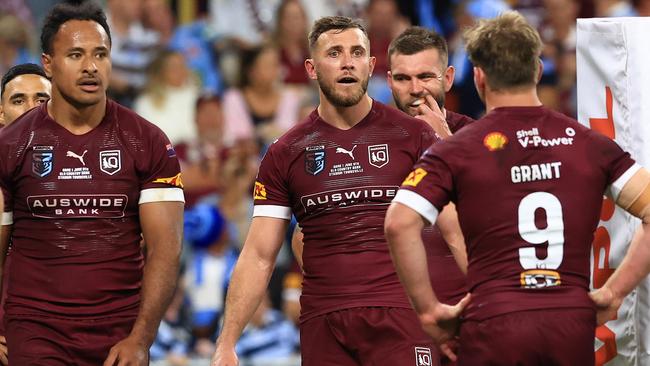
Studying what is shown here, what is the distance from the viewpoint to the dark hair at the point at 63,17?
624cm

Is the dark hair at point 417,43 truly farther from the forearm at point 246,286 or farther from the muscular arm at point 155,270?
the muscular arm at point 155,270

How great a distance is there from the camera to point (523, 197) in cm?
488

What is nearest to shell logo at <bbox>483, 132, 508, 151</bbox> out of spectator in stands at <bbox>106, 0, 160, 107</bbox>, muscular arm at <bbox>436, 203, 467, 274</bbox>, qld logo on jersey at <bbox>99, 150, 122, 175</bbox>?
muscular arm at <bbox>436, 203, 467, 274</bbox>

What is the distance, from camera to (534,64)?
503 cm

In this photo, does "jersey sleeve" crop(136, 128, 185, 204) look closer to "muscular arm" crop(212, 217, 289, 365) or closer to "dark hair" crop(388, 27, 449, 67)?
"muscular arm" crop(212, 217, 289, 365)

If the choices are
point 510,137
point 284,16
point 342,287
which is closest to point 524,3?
point 284,16

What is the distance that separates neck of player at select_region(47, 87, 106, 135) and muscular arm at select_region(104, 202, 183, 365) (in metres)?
0.53

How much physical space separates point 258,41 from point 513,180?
27.0ft

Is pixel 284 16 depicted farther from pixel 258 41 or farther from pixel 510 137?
pixel 510 137

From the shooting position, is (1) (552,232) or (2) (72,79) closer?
(1) (552,232)

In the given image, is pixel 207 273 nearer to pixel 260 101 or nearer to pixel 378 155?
pixel 260 101

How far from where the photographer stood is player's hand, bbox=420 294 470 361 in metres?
5.04

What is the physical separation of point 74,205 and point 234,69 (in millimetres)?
6894

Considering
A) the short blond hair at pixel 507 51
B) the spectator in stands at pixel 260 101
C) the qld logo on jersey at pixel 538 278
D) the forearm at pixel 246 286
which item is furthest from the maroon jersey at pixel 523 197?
the spectator in stands at pixel 260 101
